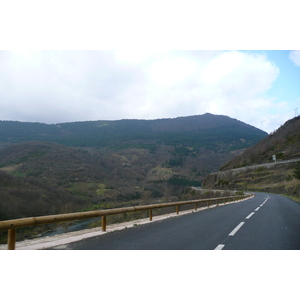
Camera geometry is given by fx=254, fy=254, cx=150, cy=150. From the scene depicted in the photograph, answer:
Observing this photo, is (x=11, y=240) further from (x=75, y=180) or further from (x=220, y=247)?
(x=75, y=180)

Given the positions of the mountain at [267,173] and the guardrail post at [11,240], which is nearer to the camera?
the guardrail post at [11,240]

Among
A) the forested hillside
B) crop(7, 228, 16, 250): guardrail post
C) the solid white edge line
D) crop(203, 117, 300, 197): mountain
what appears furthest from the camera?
crop(203, 117, 300, 197): mountain

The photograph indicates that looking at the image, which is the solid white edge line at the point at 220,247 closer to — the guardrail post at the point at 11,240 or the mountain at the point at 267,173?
the guardrail post at the point at 11,240

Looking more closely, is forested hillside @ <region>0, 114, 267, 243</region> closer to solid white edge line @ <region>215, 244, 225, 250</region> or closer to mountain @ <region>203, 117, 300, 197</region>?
mountain @ <region>203, 117, 300, 197</region>

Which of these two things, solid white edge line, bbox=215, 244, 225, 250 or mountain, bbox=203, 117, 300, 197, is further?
mountain, bbox=203, 117, 300, 197

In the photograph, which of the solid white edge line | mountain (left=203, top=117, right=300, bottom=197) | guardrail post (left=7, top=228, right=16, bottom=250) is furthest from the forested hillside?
the solid white edge line

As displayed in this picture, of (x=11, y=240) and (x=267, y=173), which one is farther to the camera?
(x=267, y=173)

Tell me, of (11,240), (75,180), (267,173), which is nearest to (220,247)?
(11,240)

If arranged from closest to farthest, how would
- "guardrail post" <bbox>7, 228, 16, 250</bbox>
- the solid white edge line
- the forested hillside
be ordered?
"guardrail post" <bbox>7, 228, 16, 250</bbox>
the solid white edge line
the forested hillside

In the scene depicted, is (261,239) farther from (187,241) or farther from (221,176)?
(221,176)

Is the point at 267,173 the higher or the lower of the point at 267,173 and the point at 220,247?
the higher

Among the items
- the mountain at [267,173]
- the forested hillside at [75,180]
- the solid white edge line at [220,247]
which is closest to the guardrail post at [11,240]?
the solid white edge line at [220,247]

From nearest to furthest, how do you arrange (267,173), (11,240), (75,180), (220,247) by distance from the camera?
1. (11,240)
2. (220,247)
3. (267,173)
4. (75,180)

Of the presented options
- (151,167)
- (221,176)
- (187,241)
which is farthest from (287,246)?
A: (151,167)
